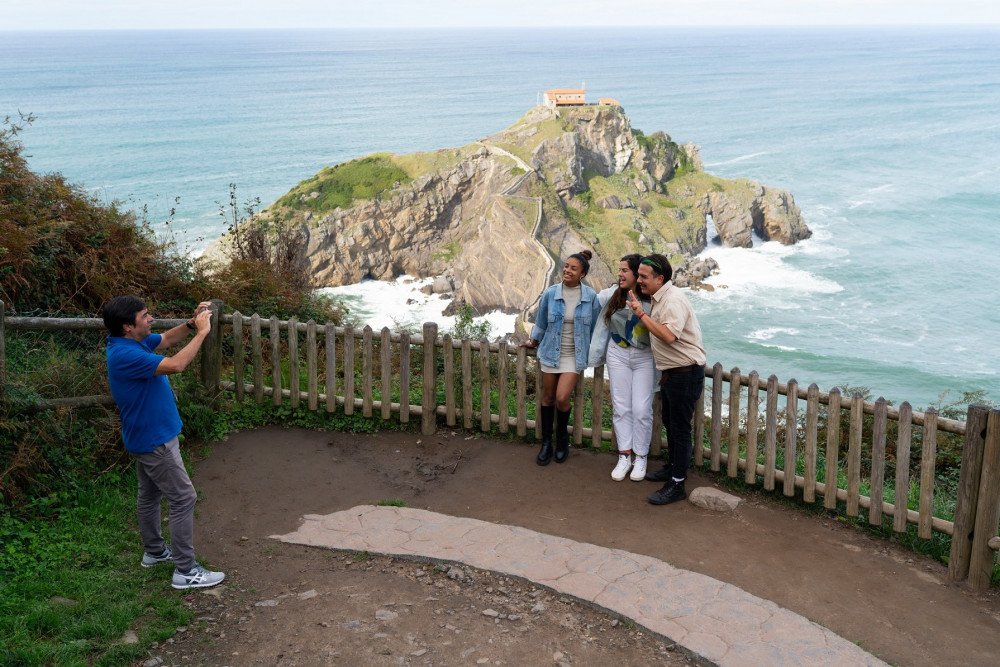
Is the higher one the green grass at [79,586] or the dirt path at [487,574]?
the green grass at [79,586]

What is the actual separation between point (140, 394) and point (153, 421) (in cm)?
19

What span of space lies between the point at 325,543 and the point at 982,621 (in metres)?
4.60

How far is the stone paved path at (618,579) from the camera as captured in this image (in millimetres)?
4879

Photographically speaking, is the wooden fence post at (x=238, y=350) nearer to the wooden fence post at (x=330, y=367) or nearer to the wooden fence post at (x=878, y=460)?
the wooden fence post at (x=330, y=367)

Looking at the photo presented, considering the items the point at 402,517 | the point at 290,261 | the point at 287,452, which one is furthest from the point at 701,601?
the point at 290,261

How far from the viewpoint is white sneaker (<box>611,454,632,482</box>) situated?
730 cm

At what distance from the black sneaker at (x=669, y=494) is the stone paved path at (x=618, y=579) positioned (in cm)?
93

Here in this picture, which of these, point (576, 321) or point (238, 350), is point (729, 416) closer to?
point (576, 321)

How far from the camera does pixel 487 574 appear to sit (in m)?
5.77

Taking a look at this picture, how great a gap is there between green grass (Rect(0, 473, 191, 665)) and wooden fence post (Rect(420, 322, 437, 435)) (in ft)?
9.27

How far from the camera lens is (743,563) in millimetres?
5969

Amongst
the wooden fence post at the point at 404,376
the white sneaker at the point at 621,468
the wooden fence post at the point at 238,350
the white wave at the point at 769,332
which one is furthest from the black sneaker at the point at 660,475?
the white wave at the point at 769,332

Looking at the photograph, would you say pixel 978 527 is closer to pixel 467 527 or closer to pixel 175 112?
pixel 467 527

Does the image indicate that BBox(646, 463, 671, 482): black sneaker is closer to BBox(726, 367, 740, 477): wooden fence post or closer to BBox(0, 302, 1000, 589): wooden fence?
BBox(0, 302, 1000, 589): wooden fence
